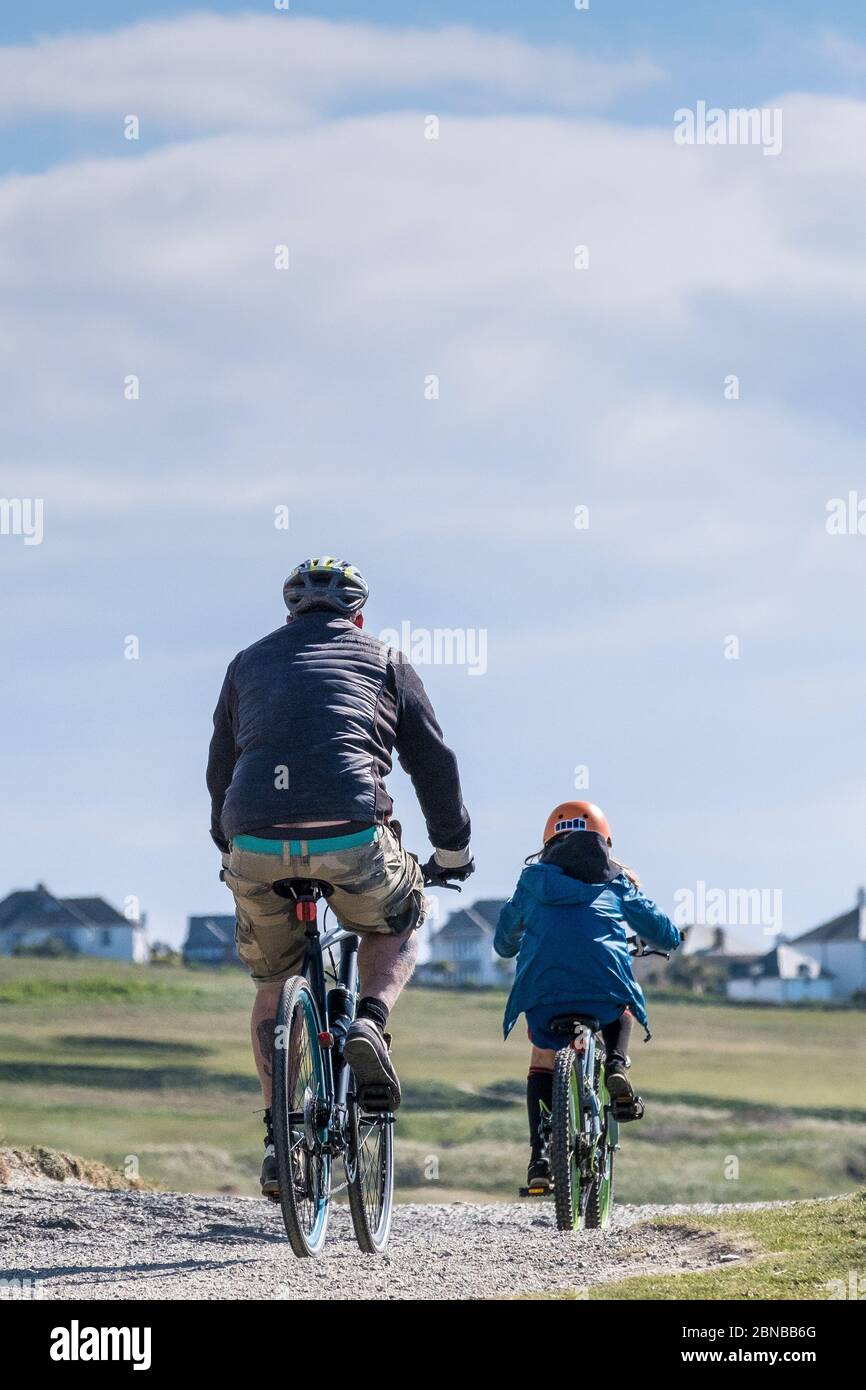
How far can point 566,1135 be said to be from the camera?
911cm

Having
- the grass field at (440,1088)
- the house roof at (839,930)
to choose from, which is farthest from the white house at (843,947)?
the grass field at (440,1088)

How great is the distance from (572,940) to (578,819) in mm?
659

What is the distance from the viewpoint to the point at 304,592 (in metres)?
8.16

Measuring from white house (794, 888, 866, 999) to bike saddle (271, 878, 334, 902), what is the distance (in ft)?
449

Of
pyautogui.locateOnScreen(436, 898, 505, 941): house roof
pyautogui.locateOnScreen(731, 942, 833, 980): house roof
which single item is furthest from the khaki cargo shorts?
pyautogui.locateOnScreen(436, 898, 505, 941): house roof

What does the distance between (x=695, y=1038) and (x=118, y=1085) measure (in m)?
32.8

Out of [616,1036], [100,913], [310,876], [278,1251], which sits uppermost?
[100,913]

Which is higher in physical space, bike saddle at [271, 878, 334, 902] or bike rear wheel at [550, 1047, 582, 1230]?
bike saddle at [271, 878, 334, 902]

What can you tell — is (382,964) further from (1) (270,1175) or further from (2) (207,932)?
(2) (207,932)

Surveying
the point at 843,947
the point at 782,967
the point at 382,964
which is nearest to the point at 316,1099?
the point at 382,964

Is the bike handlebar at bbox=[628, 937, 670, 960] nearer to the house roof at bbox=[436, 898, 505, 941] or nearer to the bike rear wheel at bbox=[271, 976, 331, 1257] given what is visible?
the bike rear wheel at bbox=[271, 976, 331, 1257]

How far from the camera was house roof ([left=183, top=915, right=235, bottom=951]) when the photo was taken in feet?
448
